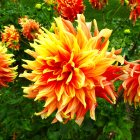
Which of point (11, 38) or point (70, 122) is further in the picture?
point (11, 38)

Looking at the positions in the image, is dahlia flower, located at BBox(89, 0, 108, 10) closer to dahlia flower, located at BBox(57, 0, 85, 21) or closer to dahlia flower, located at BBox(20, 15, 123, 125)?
dahlia flower, located at BBox(57, 0, 85, 21)

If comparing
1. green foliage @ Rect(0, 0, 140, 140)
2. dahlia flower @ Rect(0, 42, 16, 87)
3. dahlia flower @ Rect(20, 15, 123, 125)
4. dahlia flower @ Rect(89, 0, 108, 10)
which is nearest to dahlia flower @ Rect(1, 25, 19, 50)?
green foliage @ Rect(0, 0, 140, 140)

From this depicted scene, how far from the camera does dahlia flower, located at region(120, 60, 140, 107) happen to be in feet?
6.06

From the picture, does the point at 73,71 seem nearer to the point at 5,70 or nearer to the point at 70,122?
the point at 70,122

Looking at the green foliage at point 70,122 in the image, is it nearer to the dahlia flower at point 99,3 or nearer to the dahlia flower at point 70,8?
the dahlia flower at point 99,3

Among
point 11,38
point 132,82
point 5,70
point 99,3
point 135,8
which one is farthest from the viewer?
point 99,3

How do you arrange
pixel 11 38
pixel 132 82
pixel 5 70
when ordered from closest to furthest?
pixel 132 82 < pixel 5 70 < pixel 11 38

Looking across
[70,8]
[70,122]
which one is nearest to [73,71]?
[70,122]

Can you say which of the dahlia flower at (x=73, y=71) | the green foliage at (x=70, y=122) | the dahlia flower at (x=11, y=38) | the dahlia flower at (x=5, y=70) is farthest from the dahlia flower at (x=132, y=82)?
the dahlia flower at (x=11, y=38)

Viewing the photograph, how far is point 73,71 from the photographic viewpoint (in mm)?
1933

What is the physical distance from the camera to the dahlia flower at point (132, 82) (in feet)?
6.06

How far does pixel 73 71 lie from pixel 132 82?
0.25 metres

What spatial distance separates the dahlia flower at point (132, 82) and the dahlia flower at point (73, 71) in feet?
0.17

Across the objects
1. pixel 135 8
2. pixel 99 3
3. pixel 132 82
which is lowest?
pixel 99 3
